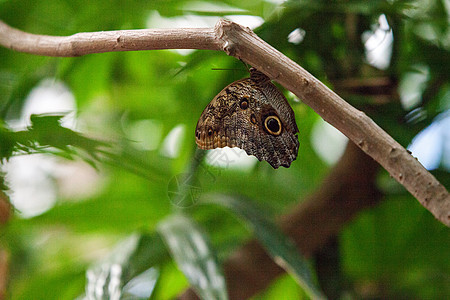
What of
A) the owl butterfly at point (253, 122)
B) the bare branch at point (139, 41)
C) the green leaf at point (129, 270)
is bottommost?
the green leaf at point (129, 270)

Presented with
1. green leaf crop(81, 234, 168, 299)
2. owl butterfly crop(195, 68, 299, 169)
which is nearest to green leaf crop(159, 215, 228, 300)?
Answer: green leaf crop(81, 234, 168, 299)

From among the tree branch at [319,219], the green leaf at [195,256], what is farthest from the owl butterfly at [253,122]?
the tree branch at [319,219]

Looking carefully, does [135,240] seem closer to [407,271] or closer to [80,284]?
[80,284]

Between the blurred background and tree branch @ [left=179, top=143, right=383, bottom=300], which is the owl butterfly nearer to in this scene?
the blurred background

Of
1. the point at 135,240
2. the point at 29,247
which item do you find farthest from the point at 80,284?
the point at 29,247

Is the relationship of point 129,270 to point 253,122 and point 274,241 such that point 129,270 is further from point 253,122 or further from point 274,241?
point 253,122

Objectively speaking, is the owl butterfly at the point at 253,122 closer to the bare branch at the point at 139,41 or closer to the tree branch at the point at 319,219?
the bare branch at the point at 139,41
